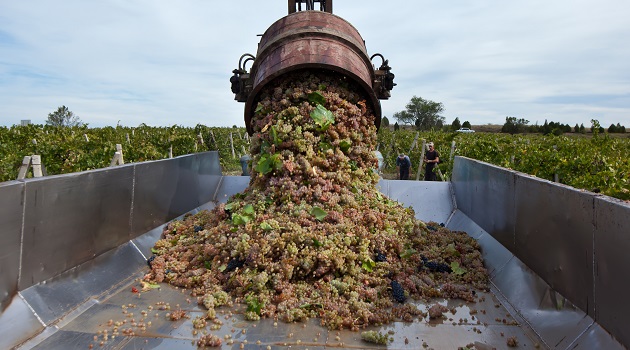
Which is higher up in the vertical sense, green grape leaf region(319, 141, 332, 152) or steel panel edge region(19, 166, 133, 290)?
green grape leaf region(319, 141, 332, 152)

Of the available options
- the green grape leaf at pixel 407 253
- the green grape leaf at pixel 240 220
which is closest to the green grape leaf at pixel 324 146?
the green grape leaf at pixel 240 220

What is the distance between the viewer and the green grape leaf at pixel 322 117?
5.09 meters

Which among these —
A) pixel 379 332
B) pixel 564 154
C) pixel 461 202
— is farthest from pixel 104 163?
pixel 564 154

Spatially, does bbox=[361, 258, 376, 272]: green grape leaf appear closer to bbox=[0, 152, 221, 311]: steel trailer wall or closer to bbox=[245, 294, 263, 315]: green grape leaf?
bbox=[245, 294, 263, 315]: green grape leaf

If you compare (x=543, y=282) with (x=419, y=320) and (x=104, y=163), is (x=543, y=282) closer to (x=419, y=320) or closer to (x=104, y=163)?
(x=419, y=320)

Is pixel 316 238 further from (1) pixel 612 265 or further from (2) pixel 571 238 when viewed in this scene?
(1) pixel 612 265

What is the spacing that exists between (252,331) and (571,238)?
226 cm

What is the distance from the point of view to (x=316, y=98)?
523cm

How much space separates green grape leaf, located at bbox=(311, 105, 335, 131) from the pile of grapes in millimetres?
13

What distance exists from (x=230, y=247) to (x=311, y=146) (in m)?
1.51

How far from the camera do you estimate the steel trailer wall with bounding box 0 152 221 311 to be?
2.87 m

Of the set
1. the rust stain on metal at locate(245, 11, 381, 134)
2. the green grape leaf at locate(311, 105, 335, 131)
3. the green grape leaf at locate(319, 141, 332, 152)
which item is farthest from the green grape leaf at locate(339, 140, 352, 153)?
the rust stain on metal at locate(245, 11, 381, 134)

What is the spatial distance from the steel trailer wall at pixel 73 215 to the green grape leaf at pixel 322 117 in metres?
2.00

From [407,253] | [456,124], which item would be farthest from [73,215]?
[456,124]
